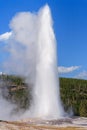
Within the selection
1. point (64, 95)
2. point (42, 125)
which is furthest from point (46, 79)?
point (64, 95)

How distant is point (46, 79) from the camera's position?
54875 millimetres

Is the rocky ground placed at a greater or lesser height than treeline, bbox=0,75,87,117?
lesser

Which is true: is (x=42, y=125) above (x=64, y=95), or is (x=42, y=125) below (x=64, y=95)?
below

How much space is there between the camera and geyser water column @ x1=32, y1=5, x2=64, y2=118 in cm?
5194

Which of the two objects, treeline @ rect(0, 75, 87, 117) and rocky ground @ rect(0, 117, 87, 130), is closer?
rocky ground @ rect(0, 117, 87, 130)

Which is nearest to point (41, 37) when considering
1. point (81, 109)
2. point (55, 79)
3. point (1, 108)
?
point (55, 79)

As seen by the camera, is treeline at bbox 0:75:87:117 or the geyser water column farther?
treeline at bbox 0:75:87:117

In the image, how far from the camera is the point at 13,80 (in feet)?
473

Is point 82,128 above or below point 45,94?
below

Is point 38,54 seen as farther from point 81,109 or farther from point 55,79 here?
point 81,109

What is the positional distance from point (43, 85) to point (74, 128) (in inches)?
534

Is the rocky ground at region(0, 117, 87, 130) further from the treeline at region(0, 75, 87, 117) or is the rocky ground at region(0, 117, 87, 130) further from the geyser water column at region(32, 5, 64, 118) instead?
the treeline at region(0, 75, 87, 117)

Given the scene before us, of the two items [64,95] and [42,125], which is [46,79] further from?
[64,95]

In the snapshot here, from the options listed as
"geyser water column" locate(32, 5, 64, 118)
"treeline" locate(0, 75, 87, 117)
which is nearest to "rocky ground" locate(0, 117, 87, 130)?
"geyser water column" locate(32, 5, 64, 118)
